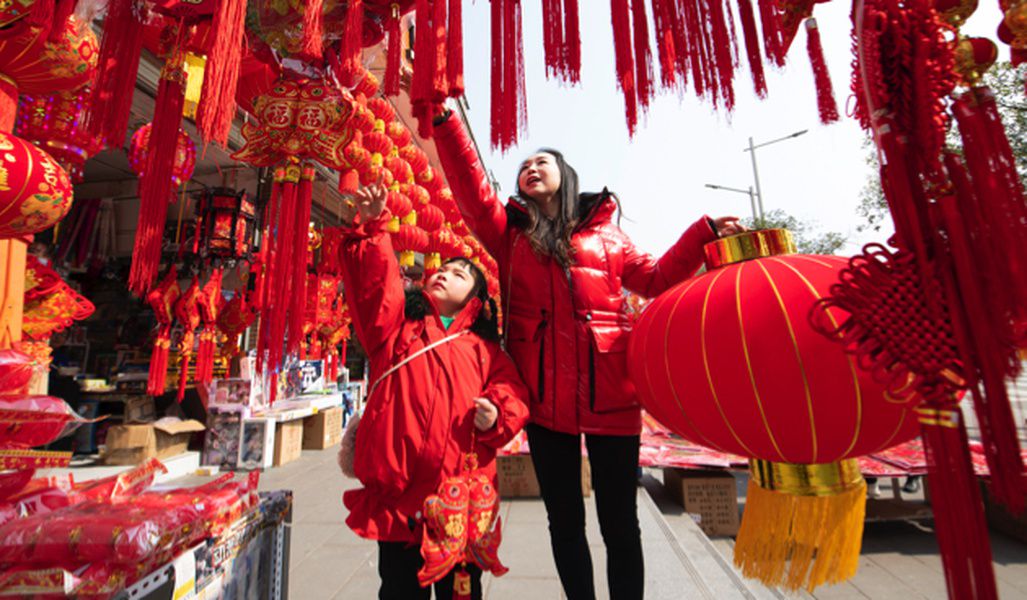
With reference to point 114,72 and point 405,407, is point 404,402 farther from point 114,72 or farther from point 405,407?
point 114,72

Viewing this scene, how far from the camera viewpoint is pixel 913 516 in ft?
10.9

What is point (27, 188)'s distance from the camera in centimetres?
114

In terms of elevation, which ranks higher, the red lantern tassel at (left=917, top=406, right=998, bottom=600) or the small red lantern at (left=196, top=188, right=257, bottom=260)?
A: the small red lantern at (left=196, top=188, right=257, bottom=260)

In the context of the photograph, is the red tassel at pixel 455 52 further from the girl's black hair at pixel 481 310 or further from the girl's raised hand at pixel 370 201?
the girl's black hair at pixel 481 310

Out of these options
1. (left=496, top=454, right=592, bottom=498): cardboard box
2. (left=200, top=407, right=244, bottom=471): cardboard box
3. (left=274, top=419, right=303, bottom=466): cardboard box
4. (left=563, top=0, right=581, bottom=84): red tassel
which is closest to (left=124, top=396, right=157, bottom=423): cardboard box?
(left=200, top=407, right=244, bottom=471): cardboard box

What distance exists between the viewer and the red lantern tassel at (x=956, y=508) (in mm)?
409

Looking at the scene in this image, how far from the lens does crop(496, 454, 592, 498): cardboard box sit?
139 inches

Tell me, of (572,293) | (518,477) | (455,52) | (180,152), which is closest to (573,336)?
(572,293)

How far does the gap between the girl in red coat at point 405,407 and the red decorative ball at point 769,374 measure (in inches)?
22.4

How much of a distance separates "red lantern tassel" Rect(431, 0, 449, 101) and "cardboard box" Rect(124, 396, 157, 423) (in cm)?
521

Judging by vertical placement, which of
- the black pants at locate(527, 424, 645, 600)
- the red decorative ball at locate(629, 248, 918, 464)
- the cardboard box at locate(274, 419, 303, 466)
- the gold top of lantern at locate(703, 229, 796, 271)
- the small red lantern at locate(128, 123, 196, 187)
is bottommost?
the cardboard box at locate(274, 419, 303, 466)

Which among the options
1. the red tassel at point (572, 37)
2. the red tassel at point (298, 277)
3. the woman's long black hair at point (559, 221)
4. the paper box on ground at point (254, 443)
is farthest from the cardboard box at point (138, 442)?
the red tassel at point (572, 37)

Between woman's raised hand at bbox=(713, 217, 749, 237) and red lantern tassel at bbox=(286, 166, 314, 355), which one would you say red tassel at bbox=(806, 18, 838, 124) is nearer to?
woman's raised hand at bbox=(713, 217, 749, 237)

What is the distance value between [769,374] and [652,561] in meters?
2.06
